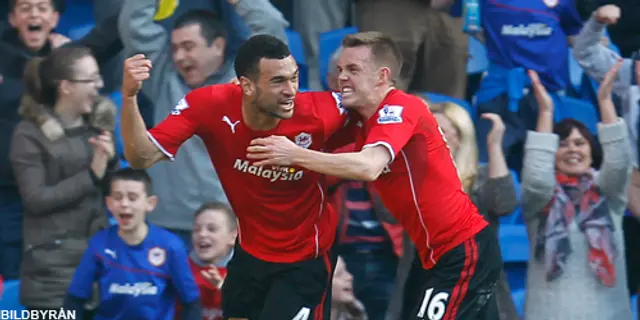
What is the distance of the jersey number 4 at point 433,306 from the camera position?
20.1 ft

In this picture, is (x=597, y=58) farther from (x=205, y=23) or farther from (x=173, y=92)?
(x=173, y=92)

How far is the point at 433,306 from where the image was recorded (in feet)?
20.1

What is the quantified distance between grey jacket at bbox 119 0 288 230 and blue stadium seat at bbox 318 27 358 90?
43 centimetres

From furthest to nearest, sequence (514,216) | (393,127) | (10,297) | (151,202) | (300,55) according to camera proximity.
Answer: (300,55) < (514,216) < (10,297) < (151,202) < (393,127)

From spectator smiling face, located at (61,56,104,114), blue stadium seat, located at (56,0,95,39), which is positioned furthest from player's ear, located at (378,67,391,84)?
blue stadium seat, located at (56,0,95,39)

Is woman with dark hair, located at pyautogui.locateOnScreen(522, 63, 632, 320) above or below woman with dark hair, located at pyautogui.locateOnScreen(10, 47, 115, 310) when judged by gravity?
below

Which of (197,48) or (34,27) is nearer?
(197,48)

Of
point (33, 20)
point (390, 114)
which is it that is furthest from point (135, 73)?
point (33, 20)

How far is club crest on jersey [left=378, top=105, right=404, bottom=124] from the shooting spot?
5984mm

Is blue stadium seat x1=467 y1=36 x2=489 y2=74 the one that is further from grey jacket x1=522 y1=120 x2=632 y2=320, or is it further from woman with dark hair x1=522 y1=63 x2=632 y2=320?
grey jacket x1=522 y1=120 x2=632 y2=320

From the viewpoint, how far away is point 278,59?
19.9 feet

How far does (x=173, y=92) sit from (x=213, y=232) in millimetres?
966

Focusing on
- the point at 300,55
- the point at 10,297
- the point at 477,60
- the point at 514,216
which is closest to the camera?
the point at 10,297

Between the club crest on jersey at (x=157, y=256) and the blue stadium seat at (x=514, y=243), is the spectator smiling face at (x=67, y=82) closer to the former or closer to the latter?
the club crest on jersey at (x=157, y=256)
